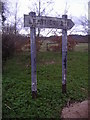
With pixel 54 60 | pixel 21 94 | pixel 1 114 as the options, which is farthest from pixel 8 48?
pixel 1 114

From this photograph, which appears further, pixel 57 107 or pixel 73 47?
pixel 73 47

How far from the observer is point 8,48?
34.8 feet

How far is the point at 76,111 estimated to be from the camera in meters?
3.91

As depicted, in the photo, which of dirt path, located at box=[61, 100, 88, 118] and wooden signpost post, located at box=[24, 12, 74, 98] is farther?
wooden signpost post, located at box=[24, 12, 74, 98]

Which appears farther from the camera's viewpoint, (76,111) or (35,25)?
(35,25)

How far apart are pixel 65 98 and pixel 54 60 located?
718 cm

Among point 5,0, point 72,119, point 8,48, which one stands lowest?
point 72,119

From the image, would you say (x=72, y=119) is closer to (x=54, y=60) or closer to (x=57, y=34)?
(x=54, y=60)

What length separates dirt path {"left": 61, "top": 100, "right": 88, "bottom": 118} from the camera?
3.73 metres

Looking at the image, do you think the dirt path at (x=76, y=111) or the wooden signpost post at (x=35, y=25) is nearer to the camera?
the dirt path at (x=76, y=111)

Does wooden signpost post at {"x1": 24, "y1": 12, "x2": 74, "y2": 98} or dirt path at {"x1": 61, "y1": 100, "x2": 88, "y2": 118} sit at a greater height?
wooden signpost post at {"x1": 24, "y1": 12, "x2": 74, "y2": 98}

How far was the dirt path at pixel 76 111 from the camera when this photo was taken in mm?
3727

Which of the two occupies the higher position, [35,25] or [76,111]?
[35,25]

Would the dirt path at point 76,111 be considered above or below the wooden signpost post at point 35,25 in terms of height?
below
